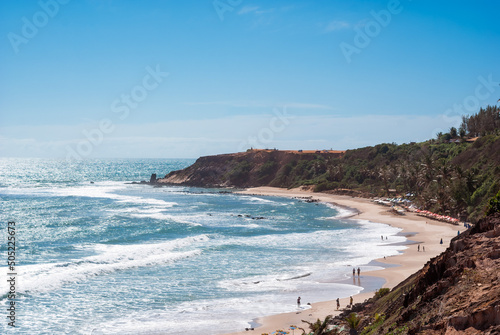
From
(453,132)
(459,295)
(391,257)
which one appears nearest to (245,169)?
(453,132)

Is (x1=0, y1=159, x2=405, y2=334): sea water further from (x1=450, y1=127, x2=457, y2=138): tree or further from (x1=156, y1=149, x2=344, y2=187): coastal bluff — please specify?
(x1=156, y1=149, x2=344, y2=187): coastal bluff

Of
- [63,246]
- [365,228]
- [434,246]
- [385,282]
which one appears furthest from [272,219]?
[385,282]

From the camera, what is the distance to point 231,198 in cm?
9456

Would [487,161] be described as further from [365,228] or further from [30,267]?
[30,267]

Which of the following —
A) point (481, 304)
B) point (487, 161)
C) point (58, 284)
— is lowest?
point (58, 284)

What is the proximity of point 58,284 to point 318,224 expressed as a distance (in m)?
34.8

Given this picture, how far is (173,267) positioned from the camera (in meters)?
33.9

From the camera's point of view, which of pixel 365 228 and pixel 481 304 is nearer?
pixel 481 304

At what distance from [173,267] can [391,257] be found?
17699mm

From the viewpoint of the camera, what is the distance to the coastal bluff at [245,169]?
119m

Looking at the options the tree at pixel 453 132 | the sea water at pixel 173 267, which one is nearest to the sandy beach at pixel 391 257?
the sea water at pixel 173 267

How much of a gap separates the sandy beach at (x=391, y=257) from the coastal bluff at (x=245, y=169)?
29.7 m

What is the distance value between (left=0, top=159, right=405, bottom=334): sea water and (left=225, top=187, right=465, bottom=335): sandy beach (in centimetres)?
126

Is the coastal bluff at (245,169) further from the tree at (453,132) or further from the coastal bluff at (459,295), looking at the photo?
the coastal bluff at (459,295)
